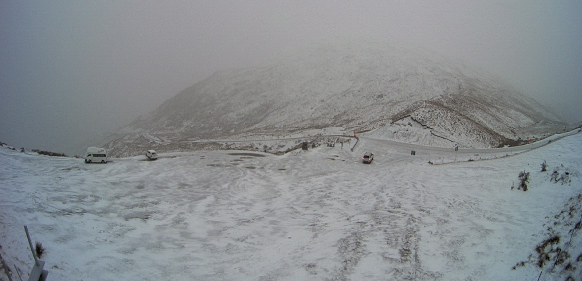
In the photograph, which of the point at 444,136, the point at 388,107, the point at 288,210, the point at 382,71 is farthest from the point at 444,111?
the point at 288,210

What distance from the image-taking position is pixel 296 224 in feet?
47.3

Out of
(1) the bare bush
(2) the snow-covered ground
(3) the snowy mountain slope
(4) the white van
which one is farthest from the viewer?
(3) the snowy mountain slope

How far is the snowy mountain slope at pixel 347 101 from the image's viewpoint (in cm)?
5691

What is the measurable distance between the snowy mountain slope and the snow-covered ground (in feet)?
114

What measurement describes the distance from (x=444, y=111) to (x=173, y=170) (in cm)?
5407

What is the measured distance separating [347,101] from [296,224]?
72.8 meters

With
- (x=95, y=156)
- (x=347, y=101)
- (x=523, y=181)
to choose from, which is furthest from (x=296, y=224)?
(x=347, y=101)

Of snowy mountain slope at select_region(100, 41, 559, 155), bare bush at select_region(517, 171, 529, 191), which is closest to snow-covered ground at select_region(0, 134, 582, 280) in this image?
bare bush at select_region(517, 171, 529, 191)

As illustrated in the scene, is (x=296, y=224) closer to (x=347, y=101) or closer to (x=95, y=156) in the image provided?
(x=95, y=156)

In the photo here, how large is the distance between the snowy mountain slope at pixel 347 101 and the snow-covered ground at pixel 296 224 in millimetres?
34888

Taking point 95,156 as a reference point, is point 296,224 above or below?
below

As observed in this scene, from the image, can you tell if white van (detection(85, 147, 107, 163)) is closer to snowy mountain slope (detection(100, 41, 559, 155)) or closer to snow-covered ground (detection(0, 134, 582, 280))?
snow-covered ground (detection(0, 134, 582, 280))

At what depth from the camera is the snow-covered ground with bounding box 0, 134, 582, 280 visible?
28.4 ft

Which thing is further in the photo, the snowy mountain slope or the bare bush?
the snowy mountain slope
